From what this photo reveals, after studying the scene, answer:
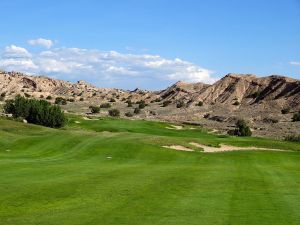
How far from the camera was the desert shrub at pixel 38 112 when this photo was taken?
66.4m

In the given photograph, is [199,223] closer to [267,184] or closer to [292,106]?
[267,184]

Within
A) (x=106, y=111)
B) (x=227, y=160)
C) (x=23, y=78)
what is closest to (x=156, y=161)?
(x=227, y=160)

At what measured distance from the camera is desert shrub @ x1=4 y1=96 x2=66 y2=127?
218ft

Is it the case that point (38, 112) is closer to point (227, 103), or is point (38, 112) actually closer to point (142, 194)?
point (227, 103)

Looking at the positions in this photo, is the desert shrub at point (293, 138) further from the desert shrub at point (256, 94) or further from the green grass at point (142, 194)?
the desert shrub at point (256, 94)

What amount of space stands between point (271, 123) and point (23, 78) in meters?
→ 103

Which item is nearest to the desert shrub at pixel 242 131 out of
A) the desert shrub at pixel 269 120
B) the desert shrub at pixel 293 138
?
the desert shrub at pixel 293 138

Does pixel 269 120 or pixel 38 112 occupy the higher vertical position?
pixel 269 120

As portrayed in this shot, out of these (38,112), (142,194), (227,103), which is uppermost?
(227,103)

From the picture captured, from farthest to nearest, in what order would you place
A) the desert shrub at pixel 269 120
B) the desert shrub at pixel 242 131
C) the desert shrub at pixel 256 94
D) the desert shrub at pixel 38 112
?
the desert shrub at pixel 256 94 → the desert shrub at pixel 269 120 → the desert shrub at pixel 242 131 → the desert shrub at pixel 38 112

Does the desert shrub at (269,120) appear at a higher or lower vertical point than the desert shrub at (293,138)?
higher

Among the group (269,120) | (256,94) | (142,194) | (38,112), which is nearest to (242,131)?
(269,120)

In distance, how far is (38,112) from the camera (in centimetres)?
6806

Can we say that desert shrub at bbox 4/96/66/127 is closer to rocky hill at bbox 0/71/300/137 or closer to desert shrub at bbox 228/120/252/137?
desert shrub at bbox 228/120/252/137
